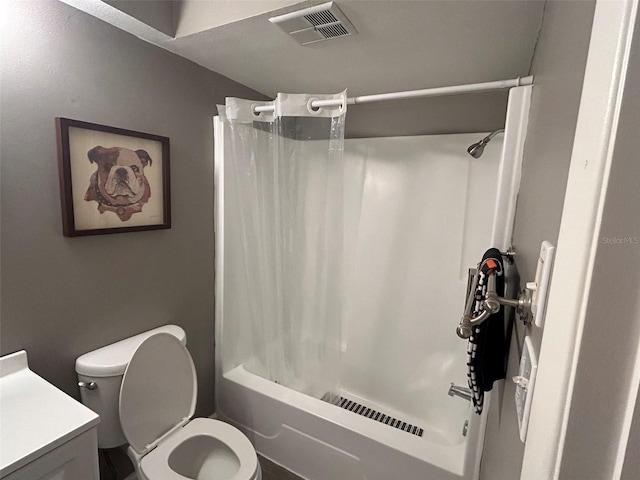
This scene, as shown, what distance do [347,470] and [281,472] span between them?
0.43m

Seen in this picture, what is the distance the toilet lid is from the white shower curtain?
19.7 inches

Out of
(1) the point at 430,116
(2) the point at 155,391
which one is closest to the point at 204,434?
(2) the point at 155,391

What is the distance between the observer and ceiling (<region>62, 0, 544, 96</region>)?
3.72 feet

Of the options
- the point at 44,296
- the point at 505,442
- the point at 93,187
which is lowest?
the point at 505,442

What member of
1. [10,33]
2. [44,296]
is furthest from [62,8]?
[44,296]

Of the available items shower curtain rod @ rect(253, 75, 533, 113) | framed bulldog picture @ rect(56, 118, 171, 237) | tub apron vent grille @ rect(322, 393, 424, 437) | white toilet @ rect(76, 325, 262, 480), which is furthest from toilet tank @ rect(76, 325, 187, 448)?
shower curtain rod @ rect(253, 75, 533, 113)

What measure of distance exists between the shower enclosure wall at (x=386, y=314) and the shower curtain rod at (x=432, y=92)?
596 millimetres

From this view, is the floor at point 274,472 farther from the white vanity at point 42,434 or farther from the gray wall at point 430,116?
the gray wall at point 430,116

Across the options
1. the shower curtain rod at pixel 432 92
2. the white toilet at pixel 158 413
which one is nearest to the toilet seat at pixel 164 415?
the white toilet at pixel 158 413

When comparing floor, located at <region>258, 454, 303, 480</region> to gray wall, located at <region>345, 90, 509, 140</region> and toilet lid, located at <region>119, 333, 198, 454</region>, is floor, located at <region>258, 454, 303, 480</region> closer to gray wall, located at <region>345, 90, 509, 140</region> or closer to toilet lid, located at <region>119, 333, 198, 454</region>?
toilet lid, located at <region>119, 333, 198, 454</region>

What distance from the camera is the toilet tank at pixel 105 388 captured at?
129 centimetres

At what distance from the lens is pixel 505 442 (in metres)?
0.82

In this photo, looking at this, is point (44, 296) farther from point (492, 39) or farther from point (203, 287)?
point (492, 39)

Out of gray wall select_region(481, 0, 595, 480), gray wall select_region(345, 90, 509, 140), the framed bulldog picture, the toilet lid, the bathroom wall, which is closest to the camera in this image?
gray wall select_region(481, 0, 595, 480)
